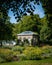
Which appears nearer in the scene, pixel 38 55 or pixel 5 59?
pixel 5 59

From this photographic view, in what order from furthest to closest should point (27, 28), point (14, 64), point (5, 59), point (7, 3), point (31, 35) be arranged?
1. point (27, 28)
2. point (31, 35)
3. point (5, 59)
4. point (14, 64)
5. point (7, 3)

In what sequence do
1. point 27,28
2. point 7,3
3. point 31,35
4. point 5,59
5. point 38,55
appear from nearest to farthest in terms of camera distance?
1. point 7,3
2. point 5,59
3. point 38,55
4. point 31,35
5. point 27,28

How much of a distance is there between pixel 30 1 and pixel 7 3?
0.88 metres

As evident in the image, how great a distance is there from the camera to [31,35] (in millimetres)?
64125

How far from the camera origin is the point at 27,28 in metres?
82.8

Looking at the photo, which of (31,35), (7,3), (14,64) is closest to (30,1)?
(7,3)

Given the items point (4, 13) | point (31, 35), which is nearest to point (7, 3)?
point (4, 13)

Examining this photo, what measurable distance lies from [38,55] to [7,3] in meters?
16.7

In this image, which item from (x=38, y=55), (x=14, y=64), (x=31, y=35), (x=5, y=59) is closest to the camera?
(x=14, y=64)

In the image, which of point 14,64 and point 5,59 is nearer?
point 14,64

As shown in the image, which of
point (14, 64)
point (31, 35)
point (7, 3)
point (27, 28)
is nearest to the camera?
point (7, 3)

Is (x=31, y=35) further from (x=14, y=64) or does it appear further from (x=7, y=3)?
(x=7, y=3)

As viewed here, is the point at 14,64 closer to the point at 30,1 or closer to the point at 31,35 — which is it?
the point at 30,1

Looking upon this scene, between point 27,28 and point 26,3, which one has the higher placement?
point 26,3
